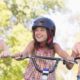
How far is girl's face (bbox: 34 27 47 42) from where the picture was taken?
4484 mm

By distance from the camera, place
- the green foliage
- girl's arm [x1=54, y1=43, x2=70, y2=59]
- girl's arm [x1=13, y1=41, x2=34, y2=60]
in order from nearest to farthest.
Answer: girl's arm [x1=13, y1=41, x2=34, y2=60] < girl's arm [x1=54, y1=43, x2=70, y2=59] < the green foliage

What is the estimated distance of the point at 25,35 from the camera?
12.3 metres

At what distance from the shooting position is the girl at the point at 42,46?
14.5 feet

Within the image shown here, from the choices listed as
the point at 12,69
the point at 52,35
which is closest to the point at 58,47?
the point at 52,35

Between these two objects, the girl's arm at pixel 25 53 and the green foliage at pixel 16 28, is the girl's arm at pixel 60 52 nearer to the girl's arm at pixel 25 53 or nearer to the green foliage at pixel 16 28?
the girl's arm at pixel 25 53

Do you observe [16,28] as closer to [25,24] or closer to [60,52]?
[25,24]

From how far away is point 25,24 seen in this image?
1451 centimetres

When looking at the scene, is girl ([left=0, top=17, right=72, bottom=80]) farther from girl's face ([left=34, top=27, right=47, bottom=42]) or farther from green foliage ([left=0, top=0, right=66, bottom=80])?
green foliage ([left=0, top=0, right=66, bottom=80])

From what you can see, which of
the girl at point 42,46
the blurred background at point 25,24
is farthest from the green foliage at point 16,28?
the girl at point 42,46

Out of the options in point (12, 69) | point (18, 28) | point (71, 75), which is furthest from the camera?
point (71, 75)

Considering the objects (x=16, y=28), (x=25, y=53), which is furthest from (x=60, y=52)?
(x=16, y=28)

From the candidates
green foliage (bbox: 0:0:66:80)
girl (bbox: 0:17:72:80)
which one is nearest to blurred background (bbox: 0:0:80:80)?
green foliage (bbox: 0:0:66:80)

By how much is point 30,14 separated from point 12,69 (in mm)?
3313

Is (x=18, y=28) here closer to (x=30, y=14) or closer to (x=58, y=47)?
(x=30, y=14)
